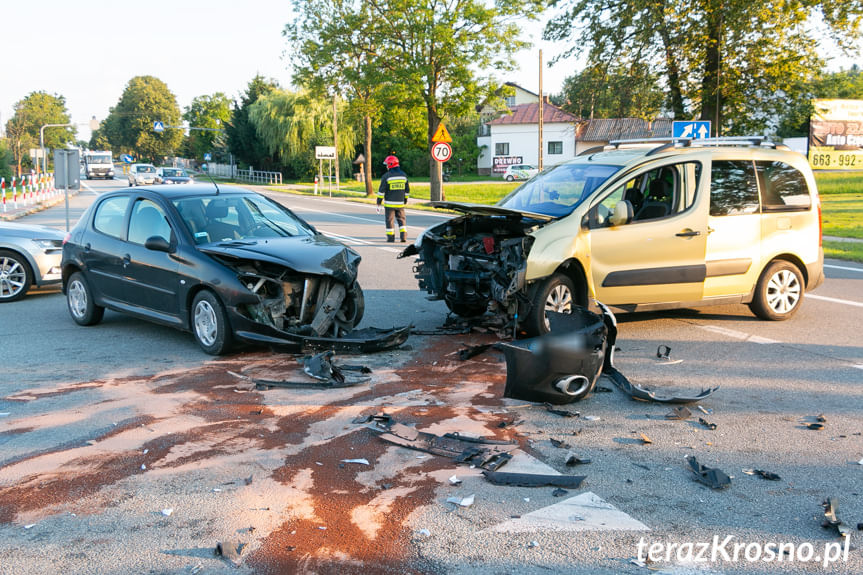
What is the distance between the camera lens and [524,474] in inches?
167

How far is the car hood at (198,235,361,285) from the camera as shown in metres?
7.03

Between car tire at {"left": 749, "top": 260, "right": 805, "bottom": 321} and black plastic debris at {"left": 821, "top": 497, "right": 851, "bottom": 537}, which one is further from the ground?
car tire at {"left": 749, "top": 260, "right": 805, "bottom": 321}

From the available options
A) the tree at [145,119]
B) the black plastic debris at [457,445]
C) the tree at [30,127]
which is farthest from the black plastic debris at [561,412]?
the tree at [145,119]

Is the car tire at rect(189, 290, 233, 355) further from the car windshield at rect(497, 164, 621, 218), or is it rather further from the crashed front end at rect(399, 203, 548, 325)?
the car windshield at rect(497, 164, 621, 218)

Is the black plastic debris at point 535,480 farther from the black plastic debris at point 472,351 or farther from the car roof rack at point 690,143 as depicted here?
the car roof rack at point 690,143

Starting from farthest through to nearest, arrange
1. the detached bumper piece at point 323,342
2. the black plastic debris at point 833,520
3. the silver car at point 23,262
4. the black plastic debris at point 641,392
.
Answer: the silver car at point 23,262, the detached bumper piece at point 323,342, the black plastic debris at point 641,392, the black plastic debris at point 833,520

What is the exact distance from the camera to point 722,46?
24562 millimetres


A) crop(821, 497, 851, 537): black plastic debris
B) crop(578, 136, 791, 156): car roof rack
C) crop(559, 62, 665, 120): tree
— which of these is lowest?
crop(821, 497, 851, 537): black plastic debris

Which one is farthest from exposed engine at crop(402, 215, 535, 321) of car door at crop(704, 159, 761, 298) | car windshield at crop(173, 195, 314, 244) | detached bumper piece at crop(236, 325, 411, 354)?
car door at crop(704, 159, 761, 298)

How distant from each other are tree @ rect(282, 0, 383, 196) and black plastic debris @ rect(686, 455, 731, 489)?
29.3 metres

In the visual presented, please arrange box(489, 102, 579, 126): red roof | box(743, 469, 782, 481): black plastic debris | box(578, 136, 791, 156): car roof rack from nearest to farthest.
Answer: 1. box(743, 469, 782, 481): black plastic debris
2. box(578, 136, 791, 156): car roof rack
3. box(489, 102, 579, 126): red roof

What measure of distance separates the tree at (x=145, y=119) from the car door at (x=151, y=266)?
5001 inches

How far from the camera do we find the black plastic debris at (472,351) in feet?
23.1

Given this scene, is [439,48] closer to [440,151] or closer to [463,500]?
[440,151]
